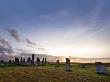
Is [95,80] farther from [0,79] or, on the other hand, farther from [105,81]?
[0,79]

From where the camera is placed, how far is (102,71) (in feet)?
114

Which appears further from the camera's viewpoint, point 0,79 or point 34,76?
point 34,76

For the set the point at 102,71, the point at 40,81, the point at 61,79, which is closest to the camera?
the point at 40,81

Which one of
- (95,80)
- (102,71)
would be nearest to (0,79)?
(95,80)

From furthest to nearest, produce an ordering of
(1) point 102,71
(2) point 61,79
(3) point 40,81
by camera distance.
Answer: (1) point 102,71 → (2) point 61,79 → (3) point 40,81

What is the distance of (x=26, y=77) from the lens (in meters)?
26.3

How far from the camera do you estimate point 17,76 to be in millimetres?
26688

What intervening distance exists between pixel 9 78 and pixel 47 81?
5.24 meters

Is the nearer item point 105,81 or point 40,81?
point 40,81

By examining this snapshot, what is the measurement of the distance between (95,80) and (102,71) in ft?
27.6

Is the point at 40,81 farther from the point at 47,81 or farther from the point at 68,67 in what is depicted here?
the point at 68,67

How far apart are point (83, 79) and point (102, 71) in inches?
375

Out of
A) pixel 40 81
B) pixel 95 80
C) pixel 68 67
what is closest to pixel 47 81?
pixel 40 81

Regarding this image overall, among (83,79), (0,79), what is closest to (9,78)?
(0,79)
